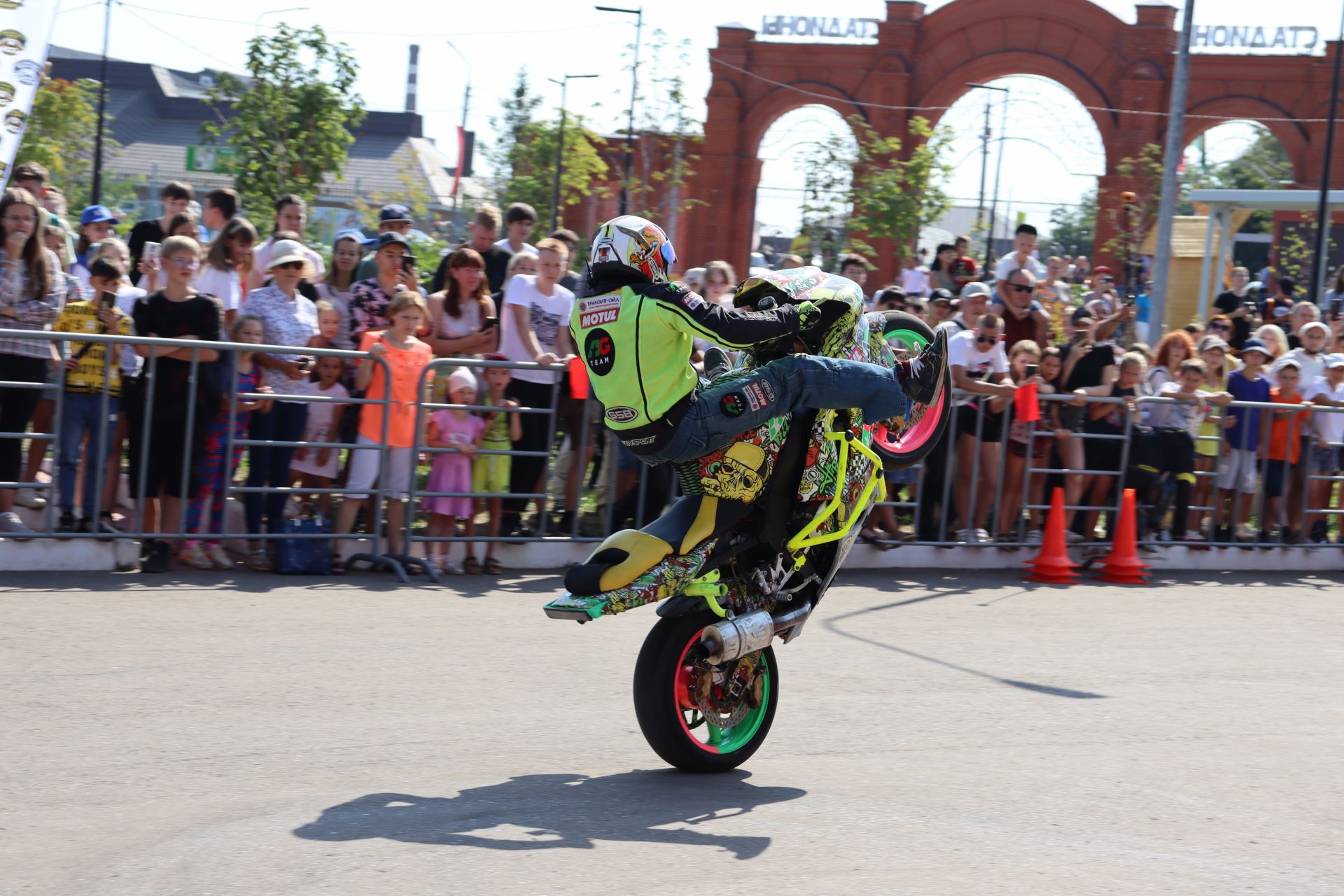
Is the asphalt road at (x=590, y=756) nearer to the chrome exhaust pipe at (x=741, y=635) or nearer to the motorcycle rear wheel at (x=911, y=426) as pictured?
the chrome exhaust pipe at (x=741, y=635)

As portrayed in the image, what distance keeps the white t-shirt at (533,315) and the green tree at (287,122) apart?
13463mm

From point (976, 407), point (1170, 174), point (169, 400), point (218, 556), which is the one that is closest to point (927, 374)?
point (169, 400)

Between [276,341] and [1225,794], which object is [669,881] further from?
[276,341]

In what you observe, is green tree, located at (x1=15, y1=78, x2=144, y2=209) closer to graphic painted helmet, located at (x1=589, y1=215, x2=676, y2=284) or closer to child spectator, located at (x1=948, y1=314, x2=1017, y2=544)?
child spectator, located at (x1=948, y1=314, x2=1017, y2=544)

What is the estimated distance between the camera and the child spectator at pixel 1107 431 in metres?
12.1

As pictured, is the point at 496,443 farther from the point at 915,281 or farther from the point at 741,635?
the point at 915,281

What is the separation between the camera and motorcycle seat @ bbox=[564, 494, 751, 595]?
568 cm

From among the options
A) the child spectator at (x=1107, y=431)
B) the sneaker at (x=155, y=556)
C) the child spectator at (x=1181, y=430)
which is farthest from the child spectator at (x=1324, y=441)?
the sneaker at (x=155, y=556)

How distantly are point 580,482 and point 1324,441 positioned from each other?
6725mm

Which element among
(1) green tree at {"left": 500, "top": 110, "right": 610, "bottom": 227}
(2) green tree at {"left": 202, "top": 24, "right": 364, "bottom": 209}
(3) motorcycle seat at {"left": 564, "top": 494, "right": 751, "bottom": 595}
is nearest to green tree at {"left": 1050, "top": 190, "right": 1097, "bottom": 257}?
(1) green tree at {"left": 500, "top": 110, "right": 610, "bottom": 227}

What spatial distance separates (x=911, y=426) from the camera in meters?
7.18

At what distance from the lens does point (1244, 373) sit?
13133mm

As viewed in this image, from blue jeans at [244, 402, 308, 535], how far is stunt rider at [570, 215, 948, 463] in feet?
14.5

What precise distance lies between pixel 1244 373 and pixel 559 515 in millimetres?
6390
